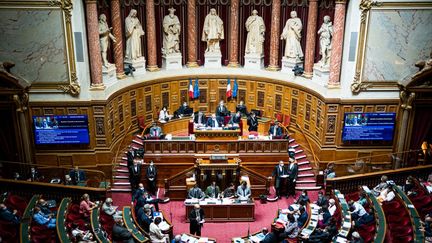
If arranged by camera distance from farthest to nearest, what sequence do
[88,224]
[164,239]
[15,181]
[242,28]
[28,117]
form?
1. [242,28]
2. [28,117]
3. [15,181]
4. [88,224]
5. [164,239]

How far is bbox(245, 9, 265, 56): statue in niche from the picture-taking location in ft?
80.5

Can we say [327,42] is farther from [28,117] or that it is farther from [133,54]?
[28,117]

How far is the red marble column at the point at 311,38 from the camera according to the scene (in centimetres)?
2247

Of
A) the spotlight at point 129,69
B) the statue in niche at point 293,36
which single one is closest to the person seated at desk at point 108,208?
the spotlight at point 129,69

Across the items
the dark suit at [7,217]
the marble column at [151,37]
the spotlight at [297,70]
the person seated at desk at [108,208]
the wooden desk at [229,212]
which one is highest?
the marble column at [151,37]

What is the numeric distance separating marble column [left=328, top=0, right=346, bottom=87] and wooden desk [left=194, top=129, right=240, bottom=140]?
14.7 ft

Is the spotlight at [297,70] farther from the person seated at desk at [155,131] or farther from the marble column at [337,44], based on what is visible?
the person seated at desk at [155,131]

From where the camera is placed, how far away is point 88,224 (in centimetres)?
1642

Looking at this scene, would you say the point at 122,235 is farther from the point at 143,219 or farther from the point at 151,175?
the point at 151,175

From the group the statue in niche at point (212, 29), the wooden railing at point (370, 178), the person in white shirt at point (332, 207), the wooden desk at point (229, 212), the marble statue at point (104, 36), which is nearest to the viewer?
the person in white shirt at point (332, 207)

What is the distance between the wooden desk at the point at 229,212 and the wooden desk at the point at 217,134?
3536 mm

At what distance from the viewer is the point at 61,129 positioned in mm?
20047

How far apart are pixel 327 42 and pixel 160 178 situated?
367 inches

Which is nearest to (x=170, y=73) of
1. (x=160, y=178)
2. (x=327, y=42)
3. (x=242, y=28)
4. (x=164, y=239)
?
(x=242, y=28)
